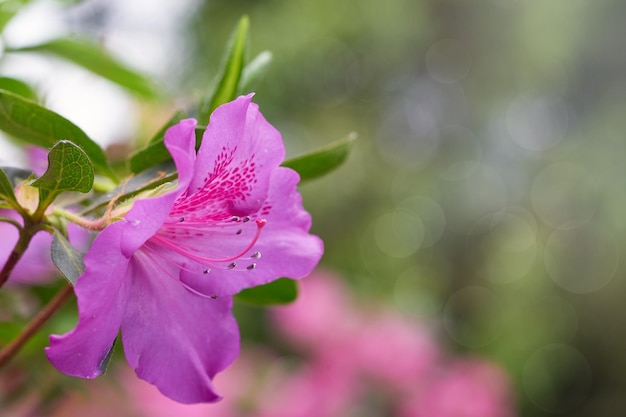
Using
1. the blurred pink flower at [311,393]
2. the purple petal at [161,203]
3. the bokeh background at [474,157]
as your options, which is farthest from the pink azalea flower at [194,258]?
the bokeh background at [474,157]

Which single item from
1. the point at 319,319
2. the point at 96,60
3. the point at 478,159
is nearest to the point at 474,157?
the point at 478,159

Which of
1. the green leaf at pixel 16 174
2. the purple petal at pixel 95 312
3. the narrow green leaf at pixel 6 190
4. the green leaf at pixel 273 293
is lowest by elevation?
the green leaf at pixel 273 293

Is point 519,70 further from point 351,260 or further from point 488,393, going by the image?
point 488,393

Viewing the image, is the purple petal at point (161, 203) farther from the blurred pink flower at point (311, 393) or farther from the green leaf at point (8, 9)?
the blurred pink flower at point (311, 393)

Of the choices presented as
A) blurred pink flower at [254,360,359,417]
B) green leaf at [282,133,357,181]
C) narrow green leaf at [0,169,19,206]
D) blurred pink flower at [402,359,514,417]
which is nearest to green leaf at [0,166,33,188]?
narrow green leaf at [0,169,19,206]

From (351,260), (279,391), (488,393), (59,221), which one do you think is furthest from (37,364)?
(351,260)

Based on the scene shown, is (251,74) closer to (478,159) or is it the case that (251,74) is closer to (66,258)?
(66,258)

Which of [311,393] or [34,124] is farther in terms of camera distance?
[311,393]
